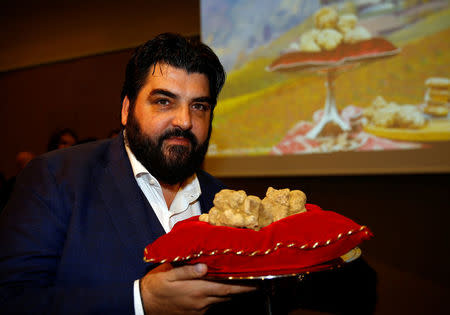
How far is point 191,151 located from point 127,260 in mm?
457

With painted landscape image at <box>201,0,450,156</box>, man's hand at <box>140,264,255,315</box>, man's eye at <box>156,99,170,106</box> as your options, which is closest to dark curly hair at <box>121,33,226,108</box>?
man's eye at <box>156,99,170,106</box>

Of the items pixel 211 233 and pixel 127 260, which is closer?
pixel 211 233

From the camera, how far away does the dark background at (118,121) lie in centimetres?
330

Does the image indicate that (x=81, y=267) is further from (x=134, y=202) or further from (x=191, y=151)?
(x=191, y=151)

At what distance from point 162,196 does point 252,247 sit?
77cm

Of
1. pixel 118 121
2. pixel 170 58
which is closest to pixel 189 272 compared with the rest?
pixel 170 58

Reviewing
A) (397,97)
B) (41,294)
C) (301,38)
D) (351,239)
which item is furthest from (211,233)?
(301,38)

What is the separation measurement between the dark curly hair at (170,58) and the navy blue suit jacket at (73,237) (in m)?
0.33

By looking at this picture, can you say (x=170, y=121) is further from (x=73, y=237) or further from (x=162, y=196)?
(x=73, y=237)

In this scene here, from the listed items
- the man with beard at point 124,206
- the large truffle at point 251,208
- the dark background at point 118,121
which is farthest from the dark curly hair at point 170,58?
the dark background at point 118,121

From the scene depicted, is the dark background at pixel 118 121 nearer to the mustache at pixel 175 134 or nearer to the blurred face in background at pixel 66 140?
the blurred face in background at pixel 66 140

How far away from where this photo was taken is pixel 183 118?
1407 mm

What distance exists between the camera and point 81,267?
126 centimetres

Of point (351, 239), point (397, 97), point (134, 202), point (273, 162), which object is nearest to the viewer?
point (351, 239)
